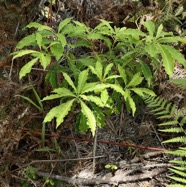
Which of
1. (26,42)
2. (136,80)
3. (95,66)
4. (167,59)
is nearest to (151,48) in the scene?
(167,59)

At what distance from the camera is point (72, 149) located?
2.51m

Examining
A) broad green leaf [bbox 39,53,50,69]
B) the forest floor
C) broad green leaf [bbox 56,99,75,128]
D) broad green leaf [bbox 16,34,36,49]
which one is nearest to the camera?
broad green leaf [bbox 56,99,75,128]

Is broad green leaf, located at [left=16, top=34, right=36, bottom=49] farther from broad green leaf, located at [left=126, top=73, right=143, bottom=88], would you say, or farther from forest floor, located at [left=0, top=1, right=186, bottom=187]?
broad green leaf, located at [left=126, top=73, right=143, bottom=88]

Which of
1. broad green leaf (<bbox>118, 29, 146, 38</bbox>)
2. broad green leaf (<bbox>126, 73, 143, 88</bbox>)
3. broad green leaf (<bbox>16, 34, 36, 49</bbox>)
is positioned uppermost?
broad green leaf (<bbox>118, 29, 146, 38</bbox>)

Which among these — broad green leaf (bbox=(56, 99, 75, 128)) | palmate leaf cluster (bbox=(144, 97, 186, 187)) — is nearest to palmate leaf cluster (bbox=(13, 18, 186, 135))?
broad green leaf (bbox=(56, 99, 75, 128))

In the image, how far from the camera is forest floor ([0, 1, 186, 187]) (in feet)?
7.54

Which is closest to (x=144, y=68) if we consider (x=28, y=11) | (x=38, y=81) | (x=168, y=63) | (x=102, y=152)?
(x=168, y=63)

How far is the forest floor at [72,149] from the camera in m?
2.30

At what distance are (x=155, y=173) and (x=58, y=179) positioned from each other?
2.40 ft

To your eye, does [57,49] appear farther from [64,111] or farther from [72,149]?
[72,149]

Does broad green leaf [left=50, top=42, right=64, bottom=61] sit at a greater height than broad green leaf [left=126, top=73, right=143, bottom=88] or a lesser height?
greater

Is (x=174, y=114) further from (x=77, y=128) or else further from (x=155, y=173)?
(x=77, y=128)

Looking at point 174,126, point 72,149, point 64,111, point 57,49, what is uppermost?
point 57,49

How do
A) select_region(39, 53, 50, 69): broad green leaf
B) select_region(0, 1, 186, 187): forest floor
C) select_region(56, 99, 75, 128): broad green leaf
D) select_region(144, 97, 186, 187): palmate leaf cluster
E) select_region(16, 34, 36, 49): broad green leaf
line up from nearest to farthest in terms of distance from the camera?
select_region(56, 99, 75, 128): broad green leaf
select_region(39, 53, 50, 69): broad green leaf
select_region(16, 34, 36, 49): broad green leaf
select_region(144, 97, 186, 187): palmate leaf cluster
select_region(0, 1, 186, 187): forest floor
